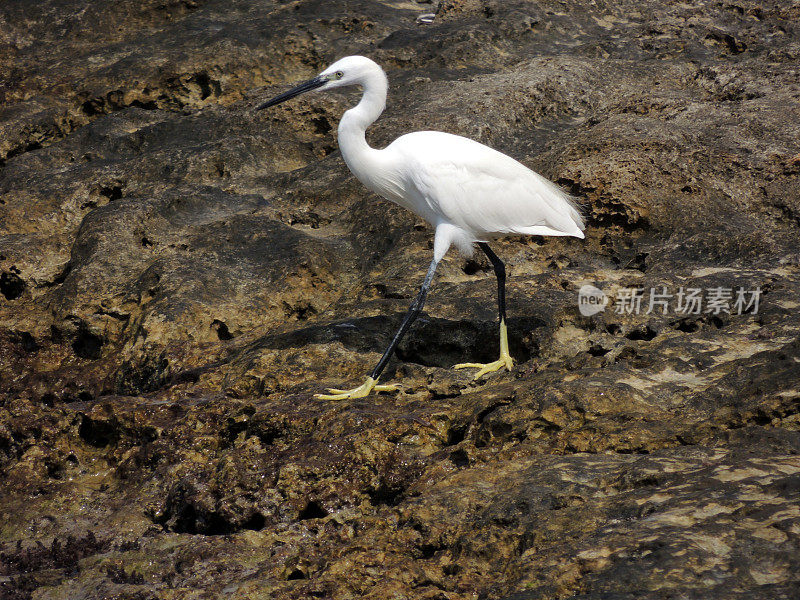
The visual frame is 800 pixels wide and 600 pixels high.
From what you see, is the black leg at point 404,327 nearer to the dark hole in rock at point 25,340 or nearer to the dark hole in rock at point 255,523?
the dark hole in rock at point 255,523

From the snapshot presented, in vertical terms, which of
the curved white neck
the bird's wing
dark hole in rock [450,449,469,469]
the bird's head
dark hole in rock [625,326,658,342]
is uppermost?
the bird's head

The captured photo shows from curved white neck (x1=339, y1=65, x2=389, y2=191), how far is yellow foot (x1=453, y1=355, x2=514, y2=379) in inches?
63.6

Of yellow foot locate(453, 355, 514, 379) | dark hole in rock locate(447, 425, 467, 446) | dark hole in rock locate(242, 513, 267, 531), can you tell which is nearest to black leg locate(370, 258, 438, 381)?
yellow foot locate(453, 355, 514, 379)

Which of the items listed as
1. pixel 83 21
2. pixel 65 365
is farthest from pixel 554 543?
pixel 83 21

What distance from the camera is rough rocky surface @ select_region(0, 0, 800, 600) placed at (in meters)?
3.48

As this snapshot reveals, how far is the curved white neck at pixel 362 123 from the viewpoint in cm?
636

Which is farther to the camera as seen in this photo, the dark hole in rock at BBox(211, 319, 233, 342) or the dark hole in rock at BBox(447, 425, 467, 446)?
the dark hole in rock at BBox(211, 319, 233, 342)

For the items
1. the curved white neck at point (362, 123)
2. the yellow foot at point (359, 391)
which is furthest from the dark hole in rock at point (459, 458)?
the curved white neck at point (362, 123)

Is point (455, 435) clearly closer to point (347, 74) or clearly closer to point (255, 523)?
point (255, 523)

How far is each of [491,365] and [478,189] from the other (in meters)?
1.33

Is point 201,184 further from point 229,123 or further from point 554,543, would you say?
point 554,543

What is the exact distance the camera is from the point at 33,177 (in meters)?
9.24

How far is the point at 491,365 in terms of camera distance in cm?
573

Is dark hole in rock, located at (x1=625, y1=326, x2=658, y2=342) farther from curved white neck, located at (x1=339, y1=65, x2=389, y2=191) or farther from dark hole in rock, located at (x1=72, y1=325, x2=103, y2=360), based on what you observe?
dark hole in rock, located at (x1=72, y1=325, x2=103, y2=360)
